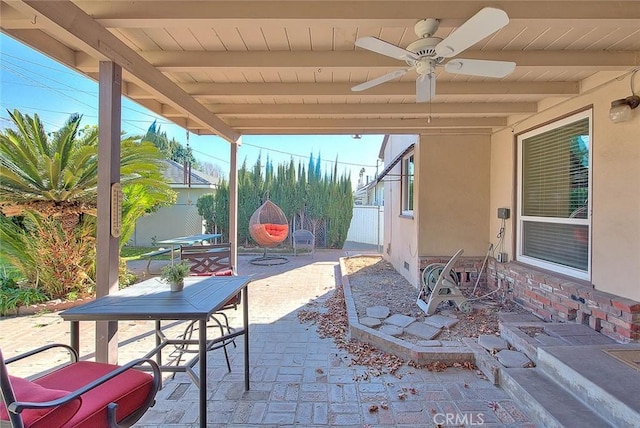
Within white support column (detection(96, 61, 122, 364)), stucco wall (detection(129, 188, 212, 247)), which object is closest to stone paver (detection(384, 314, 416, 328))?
white support column (detection(96, 61, 122, 364))

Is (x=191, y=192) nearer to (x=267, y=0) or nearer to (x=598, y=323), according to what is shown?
(x=267, y=0)

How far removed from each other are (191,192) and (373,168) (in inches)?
368

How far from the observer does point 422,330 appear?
3695mm

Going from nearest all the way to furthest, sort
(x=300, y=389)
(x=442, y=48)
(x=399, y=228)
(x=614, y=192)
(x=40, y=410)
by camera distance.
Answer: (x=40, y=410), (x=442, y=48), (x=300, y=389), (x=614, y=192), (x=399, y=228)

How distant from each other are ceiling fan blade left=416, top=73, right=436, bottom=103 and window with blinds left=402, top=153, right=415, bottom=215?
405 centimetres

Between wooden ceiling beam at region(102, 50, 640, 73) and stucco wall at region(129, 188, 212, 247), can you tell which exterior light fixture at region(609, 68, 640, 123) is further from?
stucco wall at region(129, 188, 212, 247)

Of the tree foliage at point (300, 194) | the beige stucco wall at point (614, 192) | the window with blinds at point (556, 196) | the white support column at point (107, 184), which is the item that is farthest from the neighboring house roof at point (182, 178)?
the beige stucco wall at point (614, 192)

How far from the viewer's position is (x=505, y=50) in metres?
2.95

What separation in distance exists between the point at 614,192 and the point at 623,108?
77cm

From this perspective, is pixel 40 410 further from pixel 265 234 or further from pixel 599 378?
pixel 265 234

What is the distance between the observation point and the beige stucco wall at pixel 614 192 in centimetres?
298

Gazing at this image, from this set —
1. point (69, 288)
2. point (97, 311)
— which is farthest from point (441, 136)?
point (69, 288)

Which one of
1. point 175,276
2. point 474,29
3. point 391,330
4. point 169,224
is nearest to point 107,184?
point 175,276

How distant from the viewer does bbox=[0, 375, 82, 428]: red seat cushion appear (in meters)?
1.26
